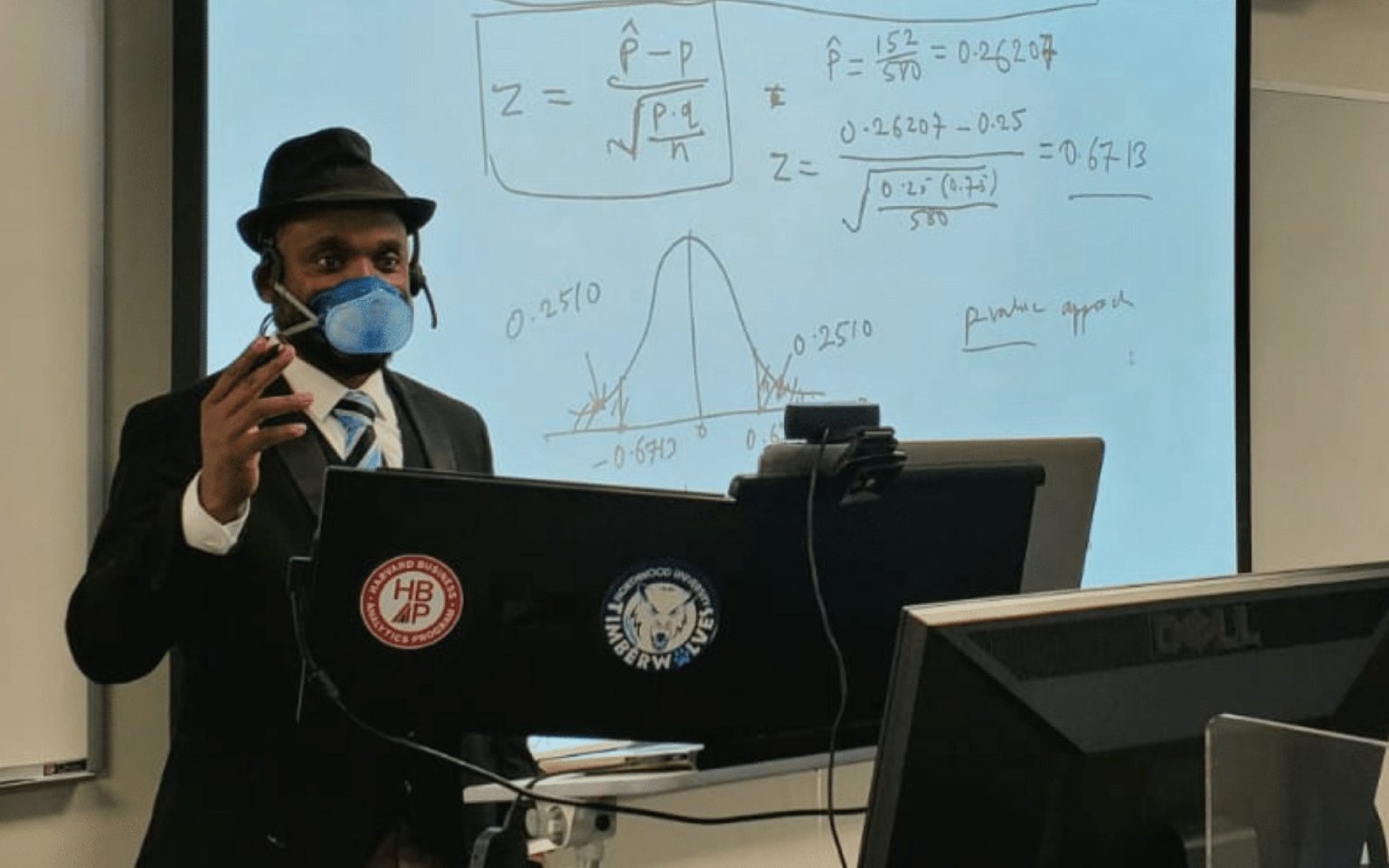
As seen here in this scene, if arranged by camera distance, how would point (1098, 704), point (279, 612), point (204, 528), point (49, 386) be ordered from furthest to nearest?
1. point (49, 386)
2. point (279, 612)
3. point (204, 528)
4. point (1098, 704)

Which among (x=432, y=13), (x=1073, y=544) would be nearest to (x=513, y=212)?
(x=432, y=13)

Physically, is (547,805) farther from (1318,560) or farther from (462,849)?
(1318,560)

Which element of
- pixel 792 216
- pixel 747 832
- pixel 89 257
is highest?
pixel 792 216

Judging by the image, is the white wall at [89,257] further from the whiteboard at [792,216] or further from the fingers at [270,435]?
the fingers at [270,435]

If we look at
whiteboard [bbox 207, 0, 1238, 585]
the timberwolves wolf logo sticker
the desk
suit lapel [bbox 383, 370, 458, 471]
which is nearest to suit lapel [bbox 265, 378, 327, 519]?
suit lapel [bbox 383, 370, 458, 471]

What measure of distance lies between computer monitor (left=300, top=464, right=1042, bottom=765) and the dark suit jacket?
1.67 feet

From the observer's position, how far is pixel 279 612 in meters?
1.58

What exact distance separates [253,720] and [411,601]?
2.26 feet

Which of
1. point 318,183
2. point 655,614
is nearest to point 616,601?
point 655,614

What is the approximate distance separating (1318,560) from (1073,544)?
2124 mm

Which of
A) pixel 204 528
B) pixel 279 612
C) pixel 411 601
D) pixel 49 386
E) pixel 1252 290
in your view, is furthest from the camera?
pixel 1252 290

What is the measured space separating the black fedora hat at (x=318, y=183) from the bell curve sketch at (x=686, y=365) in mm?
637

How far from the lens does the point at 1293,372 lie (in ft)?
10.2

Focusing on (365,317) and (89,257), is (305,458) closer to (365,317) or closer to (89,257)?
(365,317)
